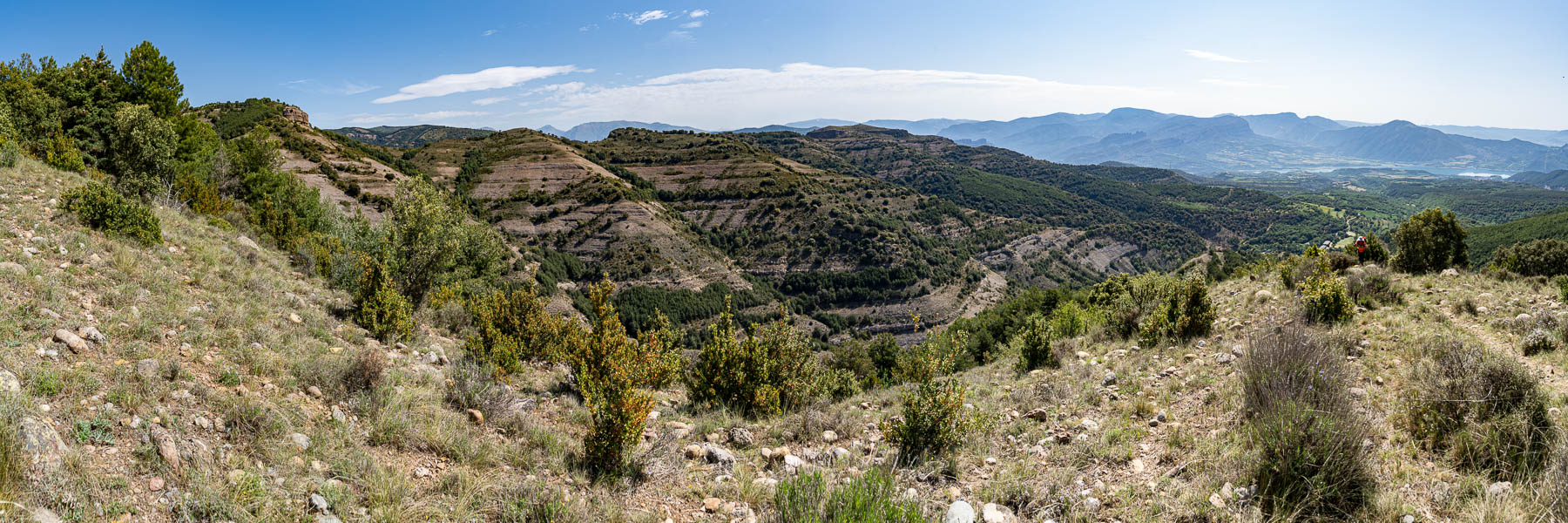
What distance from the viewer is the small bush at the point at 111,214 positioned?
9.02m

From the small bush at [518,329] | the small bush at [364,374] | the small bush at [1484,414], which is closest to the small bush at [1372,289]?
the small bush at [1484,414]

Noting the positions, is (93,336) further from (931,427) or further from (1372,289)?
(1372,289)

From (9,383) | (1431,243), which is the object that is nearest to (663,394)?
(9,383)

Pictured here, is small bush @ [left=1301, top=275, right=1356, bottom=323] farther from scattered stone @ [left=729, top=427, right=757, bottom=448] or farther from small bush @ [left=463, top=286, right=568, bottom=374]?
small bush @ [left=463, top=286, right=568, bottom=374]

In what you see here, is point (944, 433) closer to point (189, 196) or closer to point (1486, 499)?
point (1486, 499)

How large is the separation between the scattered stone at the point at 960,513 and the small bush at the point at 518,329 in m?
7.07

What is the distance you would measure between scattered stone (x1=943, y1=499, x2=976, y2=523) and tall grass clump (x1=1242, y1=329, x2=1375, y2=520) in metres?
2.07

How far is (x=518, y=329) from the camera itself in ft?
31.3

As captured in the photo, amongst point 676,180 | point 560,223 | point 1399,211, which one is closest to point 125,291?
point 560,223

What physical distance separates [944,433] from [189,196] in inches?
918

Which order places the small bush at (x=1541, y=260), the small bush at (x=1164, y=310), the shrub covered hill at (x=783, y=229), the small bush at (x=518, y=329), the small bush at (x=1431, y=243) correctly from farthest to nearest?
the shrub covered hill at (x=783, y=229) < the small bush at (x=1431, y=243) < the small bush at (x=1541, y=260) < the small bush at (x=1164, y=310) < the small bush at (x=518, y=329)

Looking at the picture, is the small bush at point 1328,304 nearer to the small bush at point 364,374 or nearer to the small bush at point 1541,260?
the small bush at point 1541,260

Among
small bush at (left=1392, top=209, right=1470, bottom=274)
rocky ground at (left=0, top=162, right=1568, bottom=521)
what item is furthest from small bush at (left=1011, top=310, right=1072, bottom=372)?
small bush at (left=1392, top=209, right=1470, bottom=274)

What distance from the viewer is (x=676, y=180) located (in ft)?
322
